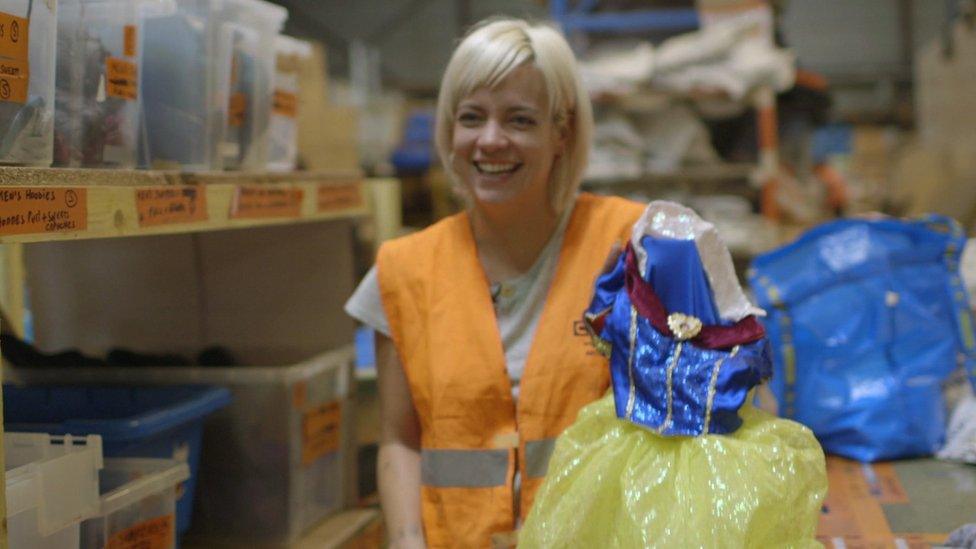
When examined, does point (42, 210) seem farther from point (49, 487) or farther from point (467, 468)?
point (467, 468)

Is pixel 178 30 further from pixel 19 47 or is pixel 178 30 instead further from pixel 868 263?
pixel 868 263

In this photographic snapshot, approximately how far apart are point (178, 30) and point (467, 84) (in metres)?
0.54

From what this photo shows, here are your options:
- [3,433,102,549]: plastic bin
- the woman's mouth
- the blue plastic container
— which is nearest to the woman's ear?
the woman's mouth

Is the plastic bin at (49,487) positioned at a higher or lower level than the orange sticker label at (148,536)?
higher

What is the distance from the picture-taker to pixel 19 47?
1332 mm

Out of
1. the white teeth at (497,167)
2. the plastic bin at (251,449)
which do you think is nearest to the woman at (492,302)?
the white teeth at (497,167)

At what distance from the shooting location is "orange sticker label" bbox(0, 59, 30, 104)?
131cm

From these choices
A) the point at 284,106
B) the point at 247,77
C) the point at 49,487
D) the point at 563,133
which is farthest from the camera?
the point at 284,106

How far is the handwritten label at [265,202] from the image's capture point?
1.85 m

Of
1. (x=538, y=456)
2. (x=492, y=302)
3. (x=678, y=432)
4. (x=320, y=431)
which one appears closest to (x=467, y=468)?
(x=538, y=456)

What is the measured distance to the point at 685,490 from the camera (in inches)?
50.4

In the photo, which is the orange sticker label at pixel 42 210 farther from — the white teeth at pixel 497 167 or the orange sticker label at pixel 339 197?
the orange sticker label at pixel 339 197

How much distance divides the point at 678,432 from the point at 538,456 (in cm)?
45

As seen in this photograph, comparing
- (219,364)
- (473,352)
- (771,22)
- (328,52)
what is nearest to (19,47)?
(473,352)
